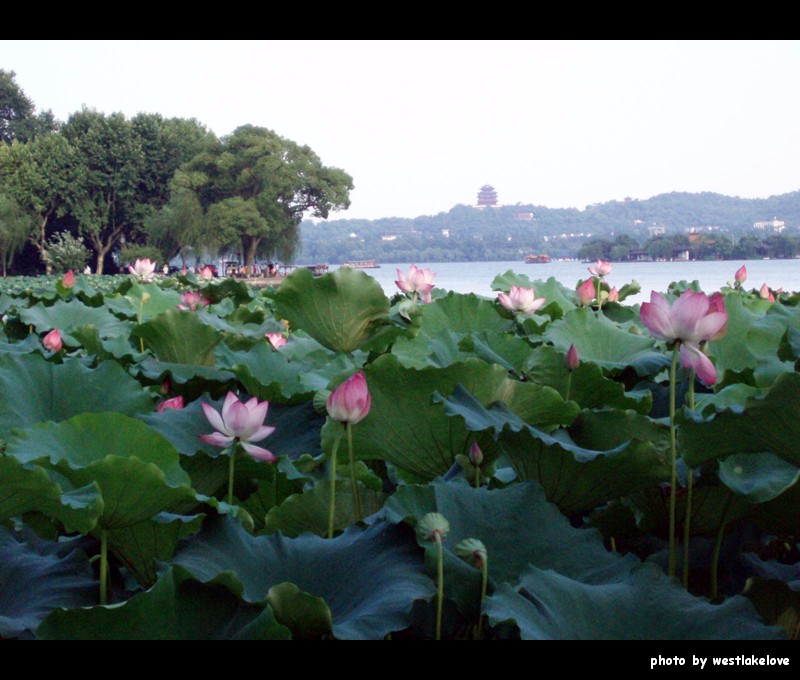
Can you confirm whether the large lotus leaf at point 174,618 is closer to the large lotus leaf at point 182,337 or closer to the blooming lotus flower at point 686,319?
the blooming lotus flower at point 686,319

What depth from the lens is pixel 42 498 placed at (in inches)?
27.2

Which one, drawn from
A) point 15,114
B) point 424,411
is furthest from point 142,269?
point 15,114

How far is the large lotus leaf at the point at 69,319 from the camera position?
2098mm

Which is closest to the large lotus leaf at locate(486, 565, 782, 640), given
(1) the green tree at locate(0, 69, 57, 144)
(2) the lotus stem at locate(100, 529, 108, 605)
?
(2) the lotus stem at locate(100, 529, 108, 605)

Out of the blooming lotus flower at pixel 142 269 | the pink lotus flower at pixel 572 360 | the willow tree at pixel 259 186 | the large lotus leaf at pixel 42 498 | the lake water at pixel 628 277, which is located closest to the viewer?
the large lotus leaf at pixel 42 498

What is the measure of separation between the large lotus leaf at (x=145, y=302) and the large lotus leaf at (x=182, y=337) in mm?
949

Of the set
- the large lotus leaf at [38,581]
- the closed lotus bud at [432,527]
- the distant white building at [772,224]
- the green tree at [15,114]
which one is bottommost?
the large lotus leaf at [38,581]

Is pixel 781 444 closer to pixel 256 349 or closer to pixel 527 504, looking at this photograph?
pixel 527 504

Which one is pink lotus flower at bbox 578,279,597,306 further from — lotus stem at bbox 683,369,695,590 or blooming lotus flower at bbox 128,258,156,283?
blooming lotus flower at bbox 128,258,156,283

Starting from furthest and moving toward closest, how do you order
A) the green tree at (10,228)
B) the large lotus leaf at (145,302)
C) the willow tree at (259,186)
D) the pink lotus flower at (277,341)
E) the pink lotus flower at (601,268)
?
1. the willow tree at (259,186)
2. the green tree at (10,228)
3. the pink lotus flower at (601,268)
4. the large lotus leaf at (145,302)
5. the pink lotus flower at (277,341)

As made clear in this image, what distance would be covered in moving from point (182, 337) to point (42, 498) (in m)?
0.85

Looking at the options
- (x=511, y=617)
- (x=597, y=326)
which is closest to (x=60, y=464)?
(x=511, y=617)

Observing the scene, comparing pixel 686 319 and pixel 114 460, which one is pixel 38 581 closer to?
pixel 114 460

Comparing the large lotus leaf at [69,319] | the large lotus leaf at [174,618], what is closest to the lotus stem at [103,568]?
the large lotus leaf at [174,618]
